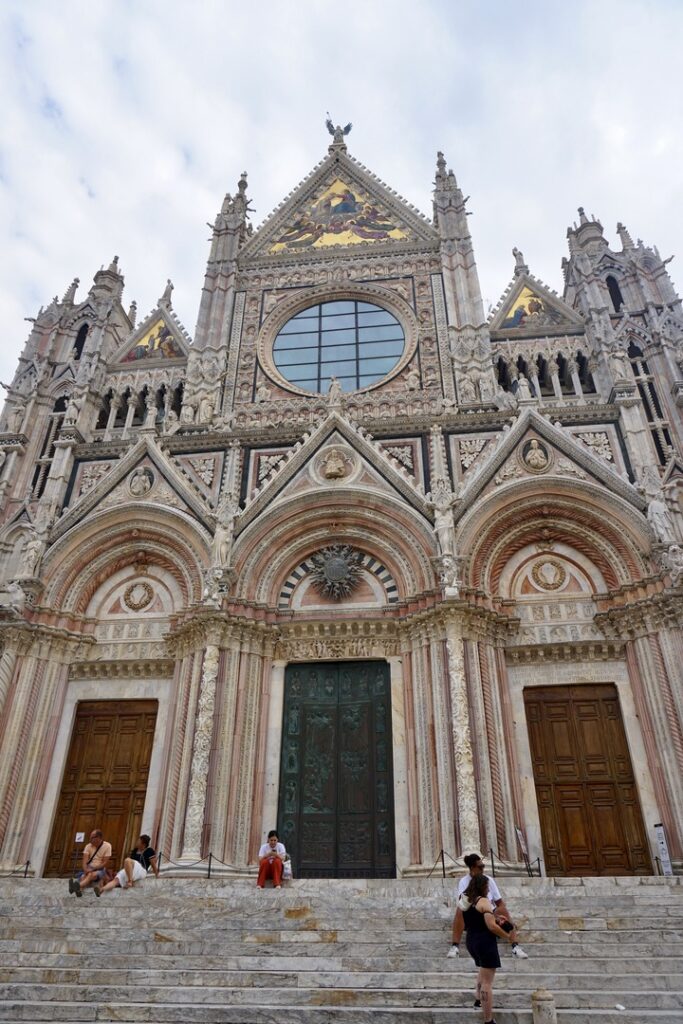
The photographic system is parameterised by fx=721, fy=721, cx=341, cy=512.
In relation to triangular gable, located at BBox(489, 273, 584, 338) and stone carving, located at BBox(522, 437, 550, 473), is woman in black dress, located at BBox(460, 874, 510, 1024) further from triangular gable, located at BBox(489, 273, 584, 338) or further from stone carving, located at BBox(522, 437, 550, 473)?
triangular gable, located at BBox(489, 273, 584, 338)

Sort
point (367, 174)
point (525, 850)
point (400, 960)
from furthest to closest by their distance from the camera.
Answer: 1. point (367, 174)
2. point (525, 850)
3. point (400, 960)

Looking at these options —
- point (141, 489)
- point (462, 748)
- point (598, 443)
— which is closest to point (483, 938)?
point (462, 748)

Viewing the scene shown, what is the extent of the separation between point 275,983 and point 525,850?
21.8 ft

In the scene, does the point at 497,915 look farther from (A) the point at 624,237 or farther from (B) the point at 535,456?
(A) the point at 624,237

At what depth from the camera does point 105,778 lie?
13.4 meters

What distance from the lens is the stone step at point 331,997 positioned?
5.51 m

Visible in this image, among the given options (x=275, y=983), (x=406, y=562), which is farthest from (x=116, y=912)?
(x=406, y=562)

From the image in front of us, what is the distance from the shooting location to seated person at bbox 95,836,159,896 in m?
9.35

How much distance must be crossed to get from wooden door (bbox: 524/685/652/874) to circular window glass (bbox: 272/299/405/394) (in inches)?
373

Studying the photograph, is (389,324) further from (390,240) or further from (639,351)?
(639,351)

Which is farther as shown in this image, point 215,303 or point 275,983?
point 215,303

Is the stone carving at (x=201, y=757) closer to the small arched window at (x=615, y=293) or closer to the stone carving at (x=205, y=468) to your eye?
the stone carving at (x=205, y=468)

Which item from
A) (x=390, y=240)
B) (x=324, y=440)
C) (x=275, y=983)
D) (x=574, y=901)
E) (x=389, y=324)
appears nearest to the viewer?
(x=275, y=983)

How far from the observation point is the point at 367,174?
23344mm
